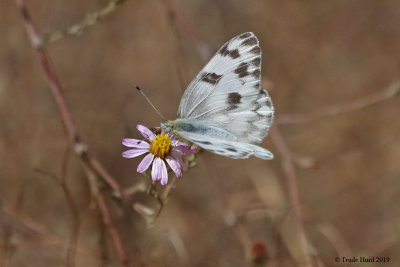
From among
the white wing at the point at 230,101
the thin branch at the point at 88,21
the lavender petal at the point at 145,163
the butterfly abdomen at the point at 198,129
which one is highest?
the thin branch at the point at 88,21

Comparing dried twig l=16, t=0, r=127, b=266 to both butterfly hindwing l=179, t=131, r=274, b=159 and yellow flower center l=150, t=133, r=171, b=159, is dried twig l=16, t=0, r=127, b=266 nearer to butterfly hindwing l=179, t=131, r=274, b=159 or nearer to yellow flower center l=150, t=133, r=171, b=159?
yellow flower center l=150, t=133, r=171, b=159

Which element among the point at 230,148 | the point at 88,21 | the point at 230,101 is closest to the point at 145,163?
the point at 230,148

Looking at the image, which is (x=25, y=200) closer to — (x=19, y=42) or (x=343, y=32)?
(x=19, y=42)

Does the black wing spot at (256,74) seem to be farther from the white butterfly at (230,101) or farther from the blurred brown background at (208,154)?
the blurred brown background at (208,154)

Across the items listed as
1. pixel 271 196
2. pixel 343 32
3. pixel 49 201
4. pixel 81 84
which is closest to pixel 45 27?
pixel 81 84

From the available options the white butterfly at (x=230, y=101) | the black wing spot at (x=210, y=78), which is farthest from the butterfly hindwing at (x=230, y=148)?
the black wing spot at (x=210, y=78)

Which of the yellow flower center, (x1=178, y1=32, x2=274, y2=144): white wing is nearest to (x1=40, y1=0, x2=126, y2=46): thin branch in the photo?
(x1=178, y1=32, x2=274, y2=144): white wing
